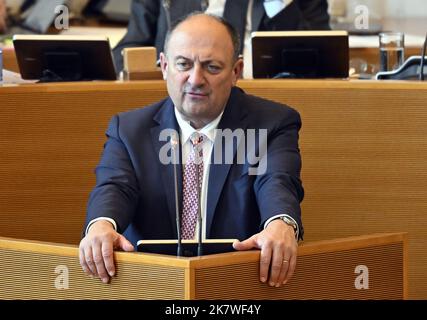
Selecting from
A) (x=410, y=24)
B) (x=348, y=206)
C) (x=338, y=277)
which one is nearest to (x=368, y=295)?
(x=338, y=277)

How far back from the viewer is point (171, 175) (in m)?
2.90

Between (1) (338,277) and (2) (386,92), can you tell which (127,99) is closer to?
(2) (386,92)

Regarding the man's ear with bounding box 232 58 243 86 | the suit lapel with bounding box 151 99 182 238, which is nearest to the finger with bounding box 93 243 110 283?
the suit lapel with bounding box 151 99 182 238

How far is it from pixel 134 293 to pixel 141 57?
6.34 feet

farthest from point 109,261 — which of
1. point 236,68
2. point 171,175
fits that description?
point 236,68

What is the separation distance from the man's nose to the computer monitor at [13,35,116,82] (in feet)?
3.82

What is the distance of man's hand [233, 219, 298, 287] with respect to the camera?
230 centimetres

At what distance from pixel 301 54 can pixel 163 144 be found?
3.89 ft

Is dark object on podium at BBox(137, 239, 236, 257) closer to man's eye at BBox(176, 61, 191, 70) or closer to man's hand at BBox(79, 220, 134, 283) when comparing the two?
man's hand at BBox(79, 220, 134, 283)

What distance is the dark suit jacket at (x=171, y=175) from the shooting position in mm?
2855

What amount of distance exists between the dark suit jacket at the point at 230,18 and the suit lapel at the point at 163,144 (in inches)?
74.3

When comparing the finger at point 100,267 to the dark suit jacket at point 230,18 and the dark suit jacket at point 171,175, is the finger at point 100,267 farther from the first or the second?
the dark suit jacket at point 230,18

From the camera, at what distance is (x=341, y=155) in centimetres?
377

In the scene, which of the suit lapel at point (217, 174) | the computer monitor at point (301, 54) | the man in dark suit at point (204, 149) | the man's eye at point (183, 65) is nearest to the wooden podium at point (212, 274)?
the man in dark suit at point (204, 149)
